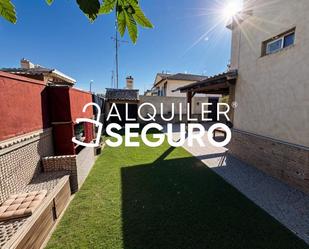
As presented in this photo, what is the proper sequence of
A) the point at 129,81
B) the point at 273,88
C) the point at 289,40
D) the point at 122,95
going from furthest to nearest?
the point at 129,81 → the point at 122,95 → the point at 273,88 → the point at 289,40

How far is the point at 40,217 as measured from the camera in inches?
113

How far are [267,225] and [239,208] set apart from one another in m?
0.63

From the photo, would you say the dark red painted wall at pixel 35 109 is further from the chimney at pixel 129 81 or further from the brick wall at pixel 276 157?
the chimney at pixel 129 81

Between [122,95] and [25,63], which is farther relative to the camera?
[122,95]

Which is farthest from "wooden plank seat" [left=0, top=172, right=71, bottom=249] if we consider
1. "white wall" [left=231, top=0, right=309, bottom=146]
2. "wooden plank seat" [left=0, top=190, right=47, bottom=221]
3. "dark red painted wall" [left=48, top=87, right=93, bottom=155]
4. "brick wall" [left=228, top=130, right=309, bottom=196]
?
"white wall" [left=231, top=0, right=309, bottom=146]

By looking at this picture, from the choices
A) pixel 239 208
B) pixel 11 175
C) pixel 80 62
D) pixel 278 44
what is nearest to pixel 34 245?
pixel 11 175

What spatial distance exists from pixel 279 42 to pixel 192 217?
615cm

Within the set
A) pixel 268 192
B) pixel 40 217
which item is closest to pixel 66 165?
pixel 40 217

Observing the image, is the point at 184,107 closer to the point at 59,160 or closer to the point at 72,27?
the point at 59,160

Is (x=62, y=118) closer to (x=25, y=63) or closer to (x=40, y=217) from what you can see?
(x=40, y=217)

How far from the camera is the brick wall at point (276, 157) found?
4.70 metres

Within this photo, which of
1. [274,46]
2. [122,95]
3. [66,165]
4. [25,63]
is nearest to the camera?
[66,165]

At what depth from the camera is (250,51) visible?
6.79 m

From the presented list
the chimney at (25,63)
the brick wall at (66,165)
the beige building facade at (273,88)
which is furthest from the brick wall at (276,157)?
the chimney at (25,63)
